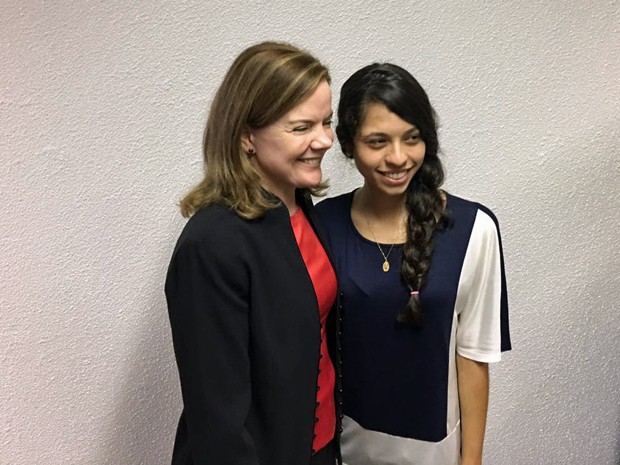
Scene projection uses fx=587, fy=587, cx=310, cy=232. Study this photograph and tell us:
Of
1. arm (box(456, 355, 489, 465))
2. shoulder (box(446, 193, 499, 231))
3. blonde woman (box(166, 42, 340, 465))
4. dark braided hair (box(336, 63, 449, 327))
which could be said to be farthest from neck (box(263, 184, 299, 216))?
arm (box(456, 355, 489, 465))

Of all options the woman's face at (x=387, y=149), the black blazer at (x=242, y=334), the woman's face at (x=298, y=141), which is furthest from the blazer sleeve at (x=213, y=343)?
the woman's face at (x=387, y=149)

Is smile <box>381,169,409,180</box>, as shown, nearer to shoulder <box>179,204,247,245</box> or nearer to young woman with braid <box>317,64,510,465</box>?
young woman with braid <box>317,64,510,465</box>

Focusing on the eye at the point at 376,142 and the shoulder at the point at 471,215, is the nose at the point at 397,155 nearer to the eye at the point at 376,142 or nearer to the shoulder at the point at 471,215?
the eye at the point at 376,142

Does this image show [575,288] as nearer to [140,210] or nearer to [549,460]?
[549,460]

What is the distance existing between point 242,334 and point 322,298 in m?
0.18

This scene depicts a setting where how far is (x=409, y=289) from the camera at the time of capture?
37.6 inches

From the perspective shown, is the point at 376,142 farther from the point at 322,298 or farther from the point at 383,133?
the point at 322,298

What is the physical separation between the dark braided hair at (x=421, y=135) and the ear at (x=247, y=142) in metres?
0.18

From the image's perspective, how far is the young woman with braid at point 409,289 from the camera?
914 mm

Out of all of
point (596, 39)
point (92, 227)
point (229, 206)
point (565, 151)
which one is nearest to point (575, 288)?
point (565, 151)

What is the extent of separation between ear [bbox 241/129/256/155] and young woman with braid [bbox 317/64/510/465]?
0.18 metres

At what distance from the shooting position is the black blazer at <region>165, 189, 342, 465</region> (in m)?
0.79

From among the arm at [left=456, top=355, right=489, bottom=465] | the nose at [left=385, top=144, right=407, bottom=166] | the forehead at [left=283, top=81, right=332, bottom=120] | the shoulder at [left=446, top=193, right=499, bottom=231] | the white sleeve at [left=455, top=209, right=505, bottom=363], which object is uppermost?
the forehead at [left=283, top=81, right=332, bottom=120]

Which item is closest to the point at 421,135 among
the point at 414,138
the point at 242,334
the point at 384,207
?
the point at 414,138
